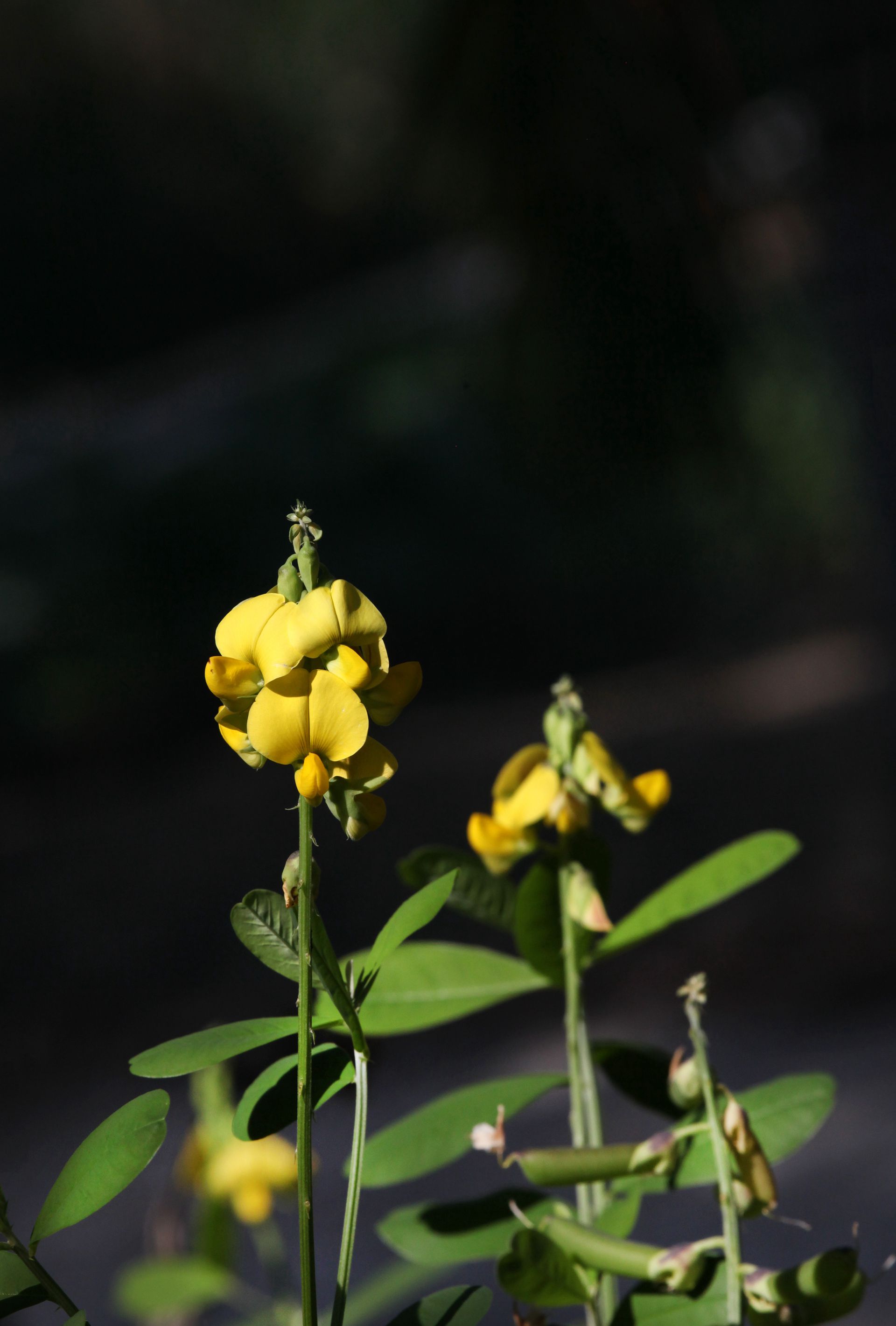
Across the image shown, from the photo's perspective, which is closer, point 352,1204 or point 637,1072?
point 352,1204

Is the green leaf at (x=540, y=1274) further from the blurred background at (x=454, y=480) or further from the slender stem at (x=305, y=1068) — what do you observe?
the blurred background at (x=454, y=480)

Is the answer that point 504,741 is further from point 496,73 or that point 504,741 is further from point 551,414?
point 496,73

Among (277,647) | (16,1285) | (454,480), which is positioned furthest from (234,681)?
(454,480)

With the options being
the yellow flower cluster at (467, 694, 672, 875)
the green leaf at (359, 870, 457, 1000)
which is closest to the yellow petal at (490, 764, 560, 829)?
the yellow flower cluster at (467, 694, 672, 875)

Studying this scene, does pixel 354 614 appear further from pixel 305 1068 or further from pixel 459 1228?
pixel 459 1228

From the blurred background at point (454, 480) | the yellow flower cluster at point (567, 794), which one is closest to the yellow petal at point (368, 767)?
the yellow flower cluster at point (567, 794)

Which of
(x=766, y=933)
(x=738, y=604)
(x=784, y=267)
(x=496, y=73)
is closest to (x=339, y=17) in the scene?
(x=496, y=73)
